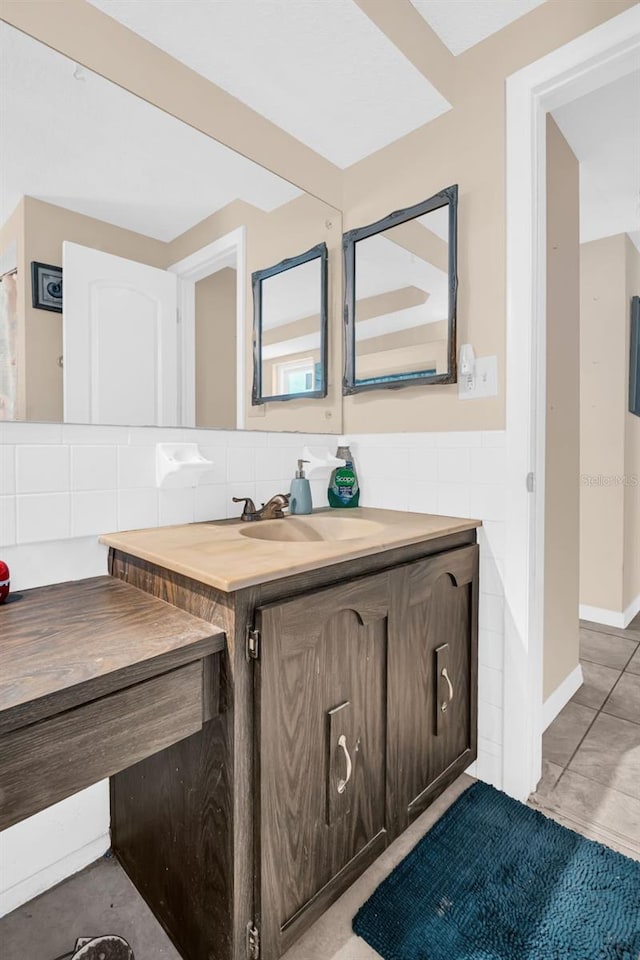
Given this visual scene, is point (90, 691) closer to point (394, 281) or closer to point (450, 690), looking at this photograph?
point (450, 690)

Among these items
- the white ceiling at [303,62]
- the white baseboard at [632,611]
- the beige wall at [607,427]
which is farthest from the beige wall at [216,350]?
the white baseboard at [632,611]

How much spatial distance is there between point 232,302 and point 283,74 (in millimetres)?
733

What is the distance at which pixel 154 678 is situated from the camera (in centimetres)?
74

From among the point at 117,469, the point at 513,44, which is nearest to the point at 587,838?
the point at 117,469

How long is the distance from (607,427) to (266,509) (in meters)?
2.38

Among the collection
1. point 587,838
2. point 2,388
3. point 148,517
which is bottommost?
point 587,838

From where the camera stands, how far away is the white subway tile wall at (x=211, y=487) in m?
1.06

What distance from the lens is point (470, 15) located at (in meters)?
1.42

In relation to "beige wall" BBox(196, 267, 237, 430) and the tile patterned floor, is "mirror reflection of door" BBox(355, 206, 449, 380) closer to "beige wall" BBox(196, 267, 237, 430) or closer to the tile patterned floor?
"beige wall" BBox(196, 267, 237, 430)

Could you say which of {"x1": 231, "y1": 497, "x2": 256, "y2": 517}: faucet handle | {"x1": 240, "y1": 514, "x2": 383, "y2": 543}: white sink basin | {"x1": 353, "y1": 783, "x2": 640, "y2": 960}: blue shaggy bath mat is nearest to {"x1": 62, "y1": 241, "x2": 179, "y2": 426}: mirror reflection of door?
{"x1": 231, "y1": 497, "x2": 256, "y2": 517}: faucet handle

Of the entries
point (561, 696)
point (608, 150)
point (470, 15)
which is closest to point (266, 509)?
point (561, 696)

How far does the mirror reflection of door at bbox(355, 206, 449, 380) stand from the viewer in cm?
159

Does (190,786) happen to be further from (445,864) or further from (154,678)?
(445,864)

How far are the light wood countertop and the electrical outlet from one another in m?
0.41
